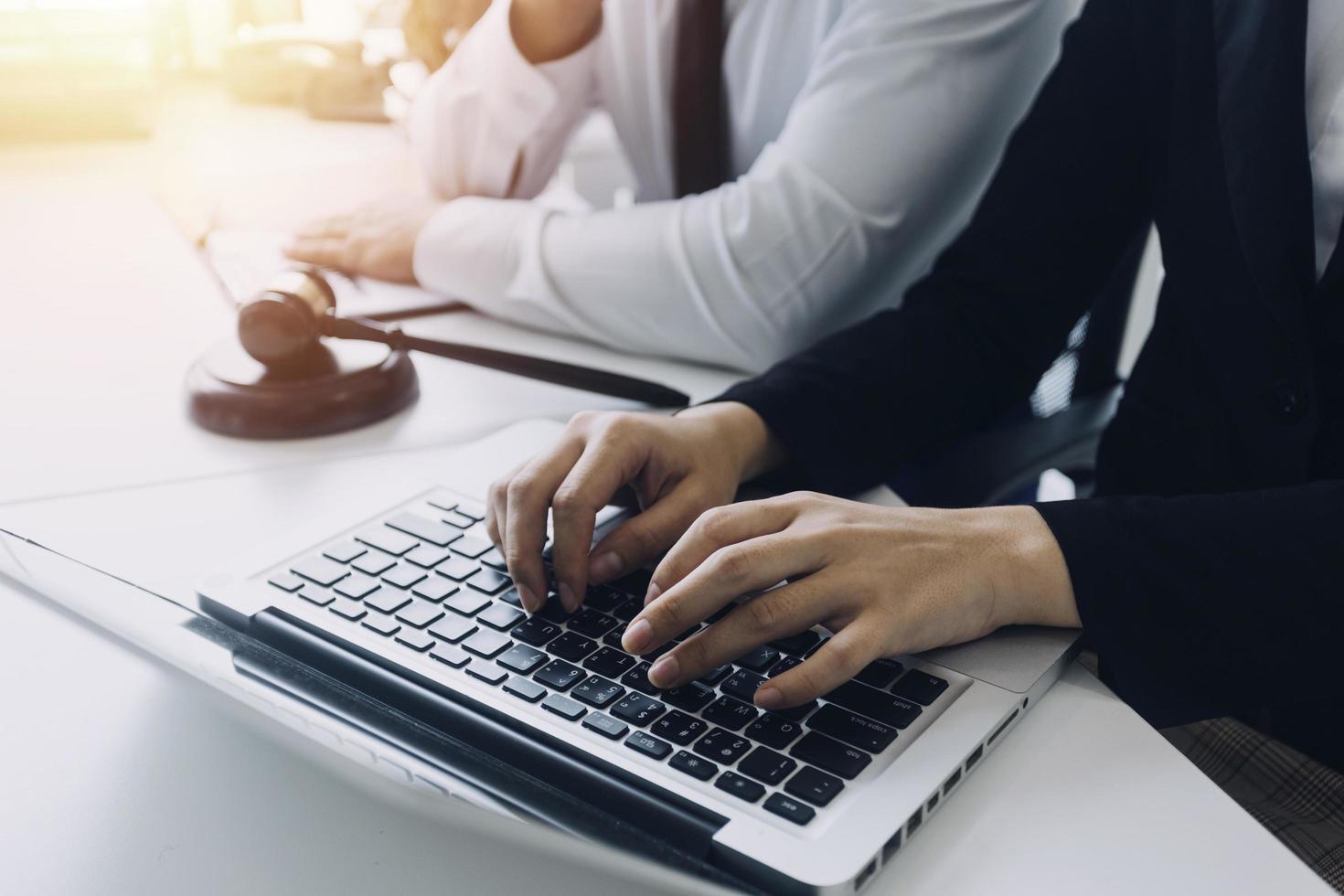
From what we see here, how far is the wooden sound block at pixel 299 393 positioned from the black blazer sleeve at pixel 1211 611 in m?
0.45

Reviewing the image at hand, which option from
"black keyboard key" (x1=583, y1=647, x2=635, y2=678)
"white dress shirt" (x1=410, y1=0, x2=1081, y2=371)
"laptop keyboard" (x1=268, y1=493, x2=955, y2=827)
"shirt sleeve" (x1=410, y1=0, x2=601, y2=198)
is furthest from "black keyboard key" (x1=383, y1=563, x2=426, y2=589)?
"shirt sleeve" (x1=410, y1=0, x2=601, y2=198)

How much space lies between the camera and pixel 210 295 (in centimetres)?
95

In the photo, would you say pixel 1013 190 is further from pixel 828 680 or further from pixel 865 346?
pixel 828 680

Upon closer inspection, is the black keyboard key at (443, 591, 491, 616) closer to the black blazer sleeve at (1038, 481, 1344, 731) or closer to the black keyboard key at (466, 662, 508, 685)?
the black keyboard key at (466, 662, 508, 685)

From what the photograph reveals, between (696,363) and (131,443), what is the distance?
387 mm

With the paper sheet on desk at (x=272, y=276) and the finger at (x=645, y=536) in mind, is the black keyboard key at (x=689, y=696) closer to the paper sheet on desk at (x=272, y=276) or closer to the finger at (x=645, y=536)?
the finger at (x=645, y=536)

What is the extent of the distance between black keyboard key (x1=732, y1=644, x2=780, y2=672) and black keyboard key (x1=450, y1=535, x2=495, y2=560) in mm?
151

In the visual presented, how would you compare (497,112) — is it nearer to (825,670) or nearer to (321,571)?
(321,571)

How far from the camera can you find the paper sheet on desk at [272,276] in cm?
91

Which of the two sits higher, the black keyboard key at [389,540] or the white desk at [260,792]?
the black keyboard key at [389,540]

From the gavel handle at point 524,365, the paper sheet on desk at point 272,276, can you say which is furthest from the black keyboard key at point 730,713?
the paper sheet on desk at point 272,276

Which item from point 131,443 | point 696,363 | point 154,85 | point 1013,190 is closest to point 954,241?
point 1013,190

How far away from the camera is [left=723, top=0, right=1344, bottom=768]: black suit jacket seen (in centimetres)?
46

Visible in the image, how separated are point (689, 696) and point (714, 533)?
8 centimetres
